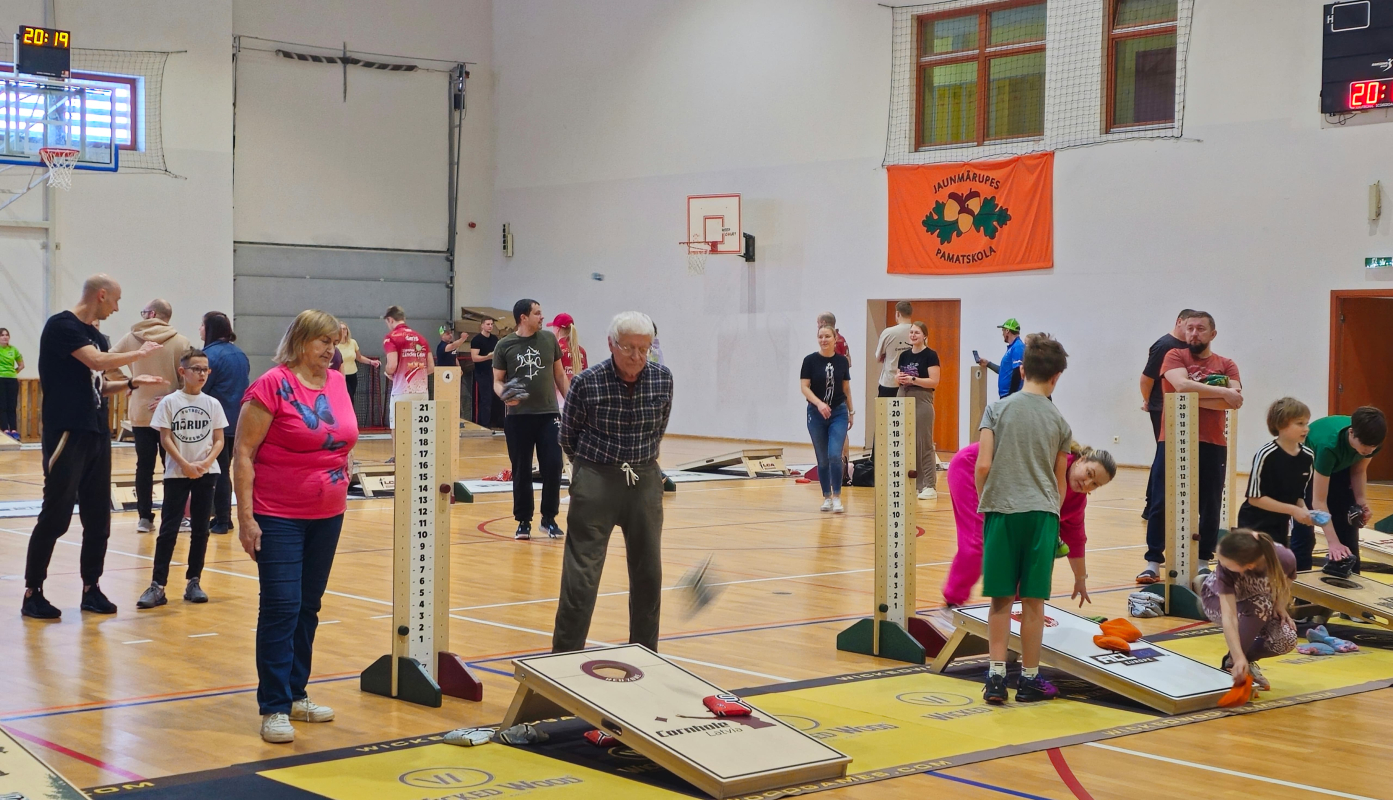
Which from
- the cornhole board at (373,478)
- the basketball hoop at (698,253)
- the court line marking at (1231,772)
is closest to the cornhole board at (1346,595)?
the court line marking at (1231,772)

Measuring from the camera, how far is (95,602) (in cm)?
745

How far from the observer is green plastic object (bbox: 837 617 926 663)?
21.2 ft

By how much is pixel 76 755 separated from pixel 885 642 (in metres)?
3.54

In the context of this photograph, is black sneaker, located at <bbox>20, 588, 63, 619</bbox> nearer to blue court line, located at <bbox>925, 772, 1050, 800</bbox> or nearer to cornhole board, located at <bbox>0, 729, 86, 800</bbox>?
cornhole board, located at <bbox>0, 729, 86, 800</bbox>

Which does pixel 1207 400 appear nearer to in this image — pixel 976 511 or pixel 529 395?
pixel 976 511

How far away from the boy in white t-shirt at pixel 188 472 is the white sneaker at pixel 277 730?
9.76 feet

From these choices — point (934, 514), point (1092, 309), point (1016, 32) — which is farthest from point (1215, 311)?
point (934, 514)

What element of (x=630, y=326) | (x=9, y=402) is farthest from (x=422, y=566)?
(x=9, y=402)

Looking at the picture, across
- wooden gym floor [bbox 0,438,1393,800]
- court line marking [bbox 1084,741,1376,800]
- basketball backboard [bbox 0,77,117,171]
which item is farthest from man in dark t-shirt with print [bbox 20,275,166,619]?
basketball backboard [bbox 0,77,117,171]

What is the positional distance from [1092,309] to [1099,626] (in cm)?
1208

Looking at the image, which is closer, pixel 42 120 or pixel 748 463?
pixel 748 463

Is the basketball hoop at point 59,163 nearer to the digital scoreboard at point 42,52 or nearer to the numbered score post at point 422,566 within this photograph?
the digital scoreboard at point 42,52

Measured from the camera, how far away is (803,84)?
20781mm

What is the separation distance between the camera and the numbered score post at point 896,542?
6.50m
